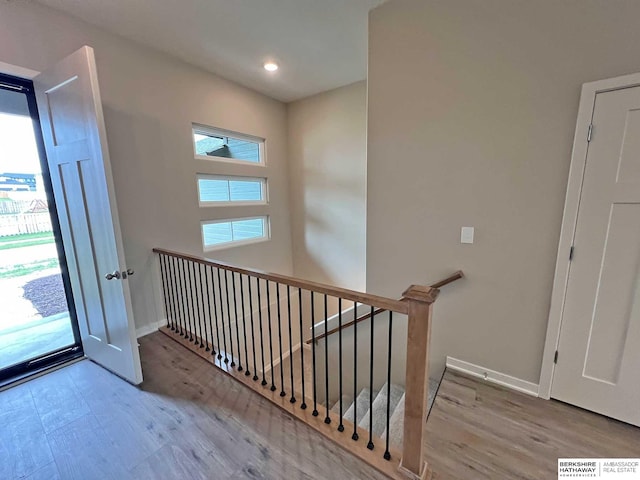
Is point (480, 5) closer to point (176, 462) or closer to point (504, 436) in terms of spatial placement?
point (504, 436)

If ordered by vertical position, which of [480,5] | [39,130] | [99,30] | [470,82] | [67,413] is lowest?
[67,413]

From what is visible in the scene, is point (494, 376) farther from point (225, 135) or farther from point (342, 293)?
point (225, 135)

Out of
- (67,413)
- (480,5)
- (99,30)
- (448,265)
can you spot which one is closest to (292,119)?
(99,30)

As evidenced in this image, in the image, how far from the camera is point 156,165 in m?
2.83

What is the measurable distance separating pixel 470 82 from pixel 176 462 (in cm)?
302

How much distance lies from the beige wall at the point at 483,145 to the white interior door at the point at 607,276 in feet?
0.42

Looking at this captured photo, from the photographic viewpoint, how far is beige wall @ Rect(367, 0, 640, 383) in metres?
1.59

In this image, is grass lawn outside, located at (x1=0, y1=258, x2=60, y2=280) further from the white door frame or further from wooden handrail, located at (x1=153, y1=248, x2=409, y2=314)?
the white door frame

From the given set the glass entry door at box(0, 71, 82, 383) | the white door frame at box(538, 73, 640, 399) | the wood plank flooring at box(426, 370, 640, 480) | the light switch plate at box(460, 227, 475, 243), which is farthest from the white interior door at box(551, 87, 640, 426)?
the glass entry door at box(0, 71, 82, 383)

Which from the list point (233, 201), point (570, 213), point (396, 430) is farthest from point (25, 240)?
point (570, 213)

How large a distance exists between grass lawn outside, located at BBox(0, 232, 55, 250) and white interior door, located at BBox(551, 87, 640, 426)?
4.05m

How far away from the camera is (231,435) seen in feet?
5.30

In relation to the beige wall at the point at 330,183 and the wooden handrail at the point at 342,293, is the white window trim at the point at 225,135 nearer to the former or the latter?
the beige wall at the point at 330,183

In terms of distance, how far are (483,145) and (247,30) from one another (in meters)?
2.28
